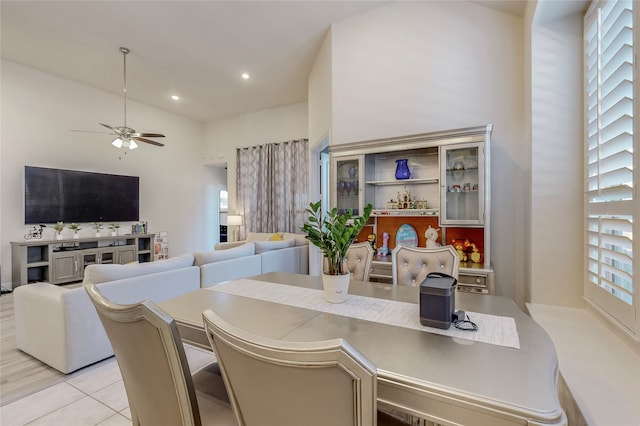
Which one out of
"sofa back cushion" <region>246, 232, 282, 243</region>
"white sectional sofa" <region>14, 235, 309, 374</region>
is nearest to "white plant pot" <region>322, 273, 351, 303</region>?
"white sectional sofa" <region>14, 235, 309, 374</region>

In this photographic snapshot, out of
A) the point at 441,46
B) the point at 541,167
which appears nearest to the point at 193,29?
the point at 441,46

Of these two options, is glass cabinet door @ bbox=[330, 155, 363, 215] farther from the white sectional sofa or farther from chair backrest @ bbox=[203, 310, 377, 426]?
chair backrest @ bbox=[203, 310, 377, 426]

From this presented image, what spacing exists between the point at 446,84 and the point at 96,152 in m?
6.17

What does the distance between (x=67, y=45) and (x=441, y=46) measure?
5.05m

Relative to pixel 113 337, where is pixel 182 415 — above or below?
below

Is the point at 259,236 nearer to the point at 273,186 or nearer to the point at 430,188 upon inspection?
the point at 273,186

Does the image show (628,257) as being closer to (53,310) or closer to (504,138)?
(504,138)

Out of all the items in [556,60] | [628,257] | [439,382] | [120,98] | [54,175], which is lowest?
[439,382]

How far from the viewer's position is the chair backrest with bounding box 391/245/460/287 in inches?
77.4

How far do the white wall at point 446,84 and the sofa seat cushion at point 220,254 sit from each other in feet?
6.09

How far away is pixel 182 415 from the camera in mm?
952

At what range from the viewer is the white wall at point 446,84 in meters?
2.90

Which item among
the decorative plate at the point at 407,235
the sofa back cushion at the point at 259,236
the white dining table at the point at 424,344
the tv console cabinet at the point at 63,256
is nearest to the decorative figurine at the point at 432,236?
the decorative plate at the point at 407,235

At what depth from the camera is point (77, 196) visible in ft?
17.1
